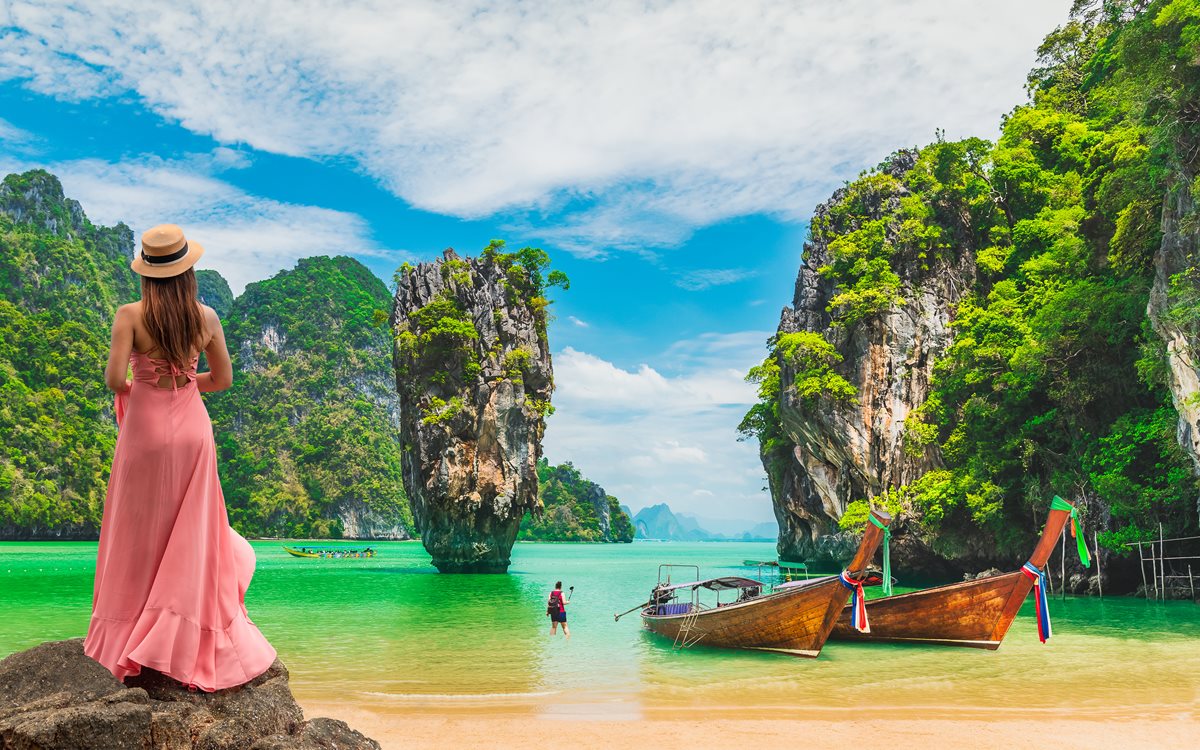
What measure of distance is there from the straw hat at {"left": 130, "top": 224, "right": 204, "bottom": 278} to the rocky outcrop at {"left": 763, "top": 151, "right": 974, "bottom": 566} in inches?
1010

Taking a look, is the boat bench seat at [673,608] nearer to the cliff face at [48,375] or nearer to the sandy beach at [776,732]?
the sandy beach at [776,732]

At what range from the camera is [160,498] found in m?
3.09

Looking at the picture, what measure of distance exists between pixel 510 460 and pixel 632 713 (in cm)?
2483

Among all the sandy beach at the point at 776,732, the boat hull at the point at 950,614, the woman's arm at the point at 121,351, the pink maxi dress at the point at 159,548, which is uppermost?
the woman's arm at the point at 121,351

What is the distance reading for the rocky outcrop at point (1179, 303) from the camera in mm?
14953

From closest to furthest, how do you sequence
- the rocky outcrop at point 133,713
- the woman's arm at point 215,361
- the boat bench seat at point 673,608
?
the rocky outcrop at point 133,713, the woman's arm at point 215,361, the boat bench seat at point 673,608

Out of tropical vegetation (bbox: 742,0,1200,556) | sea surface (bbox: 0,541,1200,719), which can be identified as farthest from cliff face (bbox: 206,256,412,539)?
sea surface (bbox: 0,541,1200,719)

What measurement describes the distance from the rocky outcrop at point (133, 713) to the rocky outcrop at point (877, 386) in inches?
994

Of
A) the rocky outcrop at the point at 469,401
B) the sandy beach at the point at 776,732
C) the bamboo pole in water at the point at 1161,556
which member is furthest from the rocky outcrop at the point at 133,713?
the rocky outcrop at the point at 469,401

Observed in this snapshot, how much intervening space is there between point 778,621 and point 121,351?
1106 cm

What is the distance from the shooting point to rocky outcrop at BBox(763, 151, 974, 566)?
26.7 meters

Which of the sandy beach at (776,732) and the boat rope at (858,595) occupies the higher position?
the boat rope at (858,595)

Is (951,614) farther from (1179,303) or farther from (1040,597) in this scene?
(1179,303)

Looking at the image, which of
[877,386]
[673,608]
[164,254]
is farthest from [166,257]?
[877,386]
